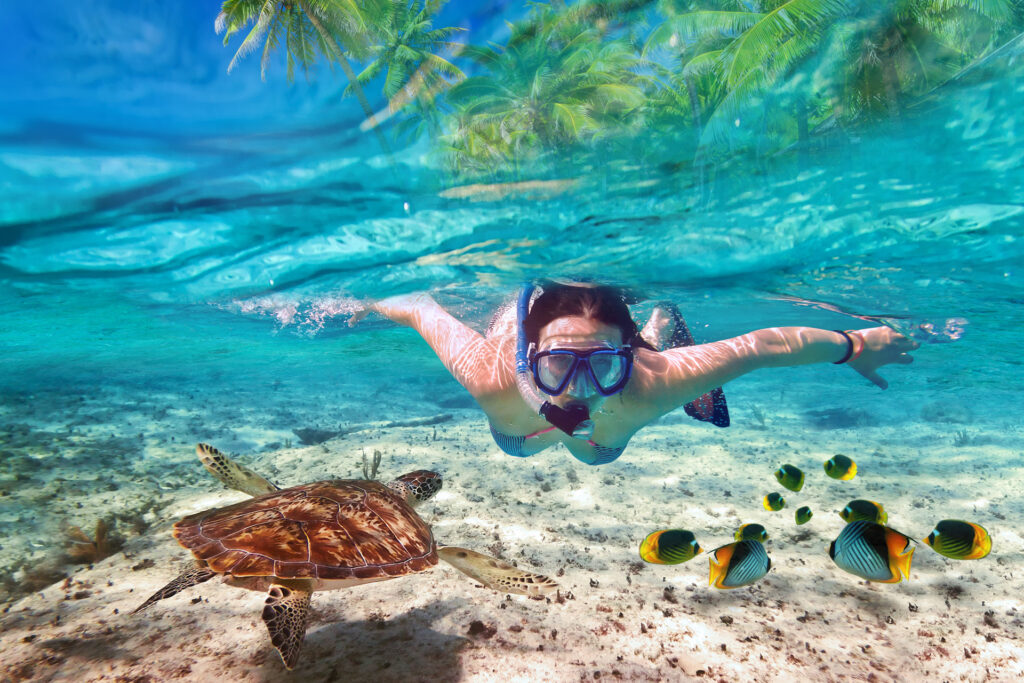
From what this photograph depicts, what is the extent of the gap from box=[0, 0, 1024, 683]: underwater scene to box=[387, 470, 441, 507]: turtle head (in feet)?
0.22

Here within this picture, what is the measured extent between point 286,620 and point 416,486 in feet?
6.10

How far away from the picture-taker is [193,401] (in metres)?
17.6

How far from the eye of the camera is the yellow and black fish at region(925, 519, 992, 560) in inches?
144

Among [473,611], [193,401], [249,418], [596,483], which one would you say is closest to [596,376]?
[473,611]

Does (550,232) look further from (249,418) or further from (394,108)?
(249,418)

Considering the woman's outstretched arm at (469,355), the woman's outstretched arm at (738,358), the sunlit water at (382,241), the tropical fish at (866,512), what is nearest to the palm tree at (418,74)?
the sunlit water at (382,241)

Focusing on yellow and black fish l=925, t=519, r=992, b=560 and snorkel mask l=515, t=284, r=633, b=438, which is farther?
snorkel mask l=515, t=284, r=633, b=438

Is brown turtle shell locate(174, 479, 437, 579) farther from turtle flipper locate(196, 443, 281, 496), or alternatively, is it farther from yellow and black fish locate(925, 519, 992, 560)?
yellow and black fish locate(925, 519, 992, 560)

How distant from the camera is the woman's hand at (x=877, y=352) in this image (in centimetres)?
685

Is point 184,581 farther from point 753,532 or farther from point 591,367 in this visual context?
point 753,532

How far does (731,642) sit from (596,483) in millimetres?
4506

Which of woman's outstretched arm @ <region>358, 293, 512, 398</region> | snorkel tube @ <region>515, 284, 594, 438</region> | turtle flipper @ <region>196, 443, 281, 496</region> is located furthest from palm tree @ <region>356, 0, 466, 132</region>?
turtle flipper @ <region>196, 443, 281, 496</region>

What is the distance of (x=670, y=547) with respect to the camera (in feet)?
13.2

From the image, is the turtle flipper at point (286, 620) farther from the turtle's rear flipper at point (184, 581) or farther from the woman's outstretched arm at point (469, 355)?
the woman's outstretched arm at point (469, 355)
